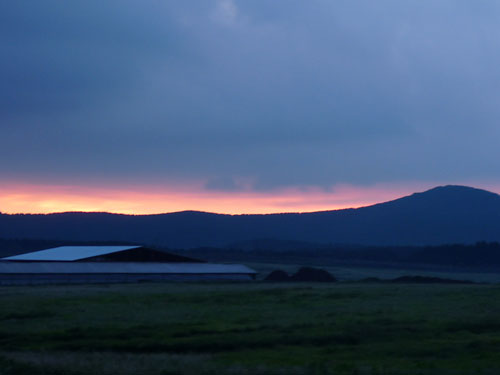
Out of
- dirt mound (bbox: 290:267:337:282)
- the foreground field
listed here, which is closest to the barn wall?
dirt mound (bbox: 290:267:337:282)

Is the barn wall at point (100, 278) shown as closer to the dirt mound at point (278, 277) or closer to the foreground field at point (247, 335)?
the dirt mound at point (278, 277)

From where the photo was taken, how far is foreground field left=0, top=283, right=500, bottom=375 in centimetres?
1842

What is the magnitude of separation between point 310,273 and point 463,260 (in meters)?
60.7

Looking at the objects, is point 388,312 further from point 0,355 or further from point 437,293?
point 0,355

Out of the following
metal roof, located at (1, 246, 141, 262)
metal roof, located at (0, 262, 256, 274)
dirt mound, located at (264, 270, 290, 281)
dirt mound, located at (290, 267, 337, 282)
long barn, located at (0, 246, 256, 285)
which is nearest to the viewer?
long barn, located at (0, 246, 256, 285)

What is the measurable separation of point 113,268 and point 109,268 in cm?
40

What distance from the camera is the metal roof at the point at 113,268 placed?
60.3 m

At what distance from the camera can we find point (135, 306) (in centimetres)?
3634

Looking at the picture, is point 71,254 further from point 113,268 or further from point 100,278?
point 100,278

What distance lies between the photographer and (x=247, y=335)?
25109 millimetres

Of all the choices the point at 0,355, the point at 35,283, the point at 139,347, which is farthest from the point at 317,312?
the point at 35,283

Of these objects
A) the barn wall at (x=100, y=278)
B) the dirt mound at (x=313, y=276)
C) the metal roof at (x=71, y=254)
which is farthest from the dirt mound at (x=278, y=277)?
the metal roof at (x=71, y=254)

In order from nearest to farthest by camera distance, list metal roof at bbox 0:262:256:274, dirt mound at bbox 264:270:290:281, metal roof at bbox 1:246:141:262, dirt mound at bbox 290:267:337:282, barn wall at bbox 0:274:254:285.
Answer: barn wall at bbox 0:274:254:285
metal roof at bbox 0:262:256:274
metal roof at bbox 1:246:141:262
dirt mound at bbox 290:267:337:282
dirt mound at bbox 264:270:290:281

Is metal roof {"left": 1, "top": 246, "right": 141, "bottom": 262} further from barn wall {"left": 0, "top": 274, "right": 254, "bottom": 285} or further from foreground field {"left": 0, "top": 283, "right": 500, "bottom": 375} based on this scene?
foreground field {"left": 0, "top": 283, "right": 500, "bottom": 375}
